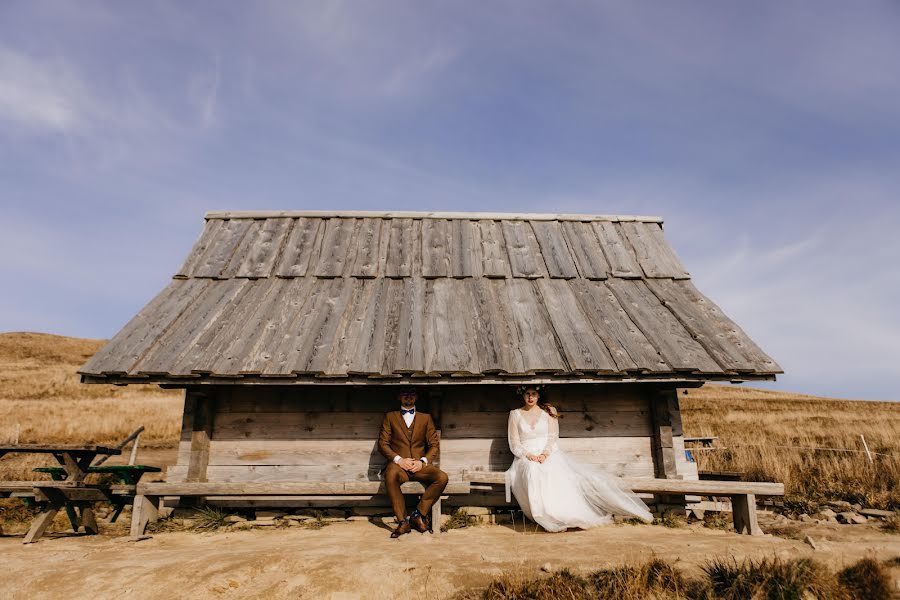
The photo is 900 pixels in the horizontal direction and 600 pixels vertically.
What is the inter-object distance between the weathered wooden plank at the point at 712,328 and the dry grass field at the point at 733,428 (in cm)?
114

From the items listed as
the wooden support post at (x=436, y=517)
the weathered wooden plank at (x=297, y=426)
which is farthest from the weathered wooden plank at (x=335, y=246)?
the wooden support post at (x=436, y=517)

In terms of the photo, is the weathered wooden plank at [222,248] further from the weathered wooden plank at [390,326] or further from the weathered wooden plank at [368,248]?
the weathered wooden plank at [390,326]

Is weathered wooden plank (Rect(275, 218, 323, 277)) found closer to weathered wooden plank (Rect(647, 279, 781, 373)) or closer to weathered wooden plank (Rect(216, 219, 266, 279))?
weathered wooden plank (Rect(216, 219, 266, 279))

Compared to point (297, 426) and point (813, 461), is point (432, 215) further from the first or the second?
point (813, 461)

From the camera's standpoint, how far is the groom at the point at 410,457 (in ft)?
20.5

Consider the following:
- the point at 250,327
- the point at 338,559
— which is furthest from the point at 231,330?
the point at 338,559

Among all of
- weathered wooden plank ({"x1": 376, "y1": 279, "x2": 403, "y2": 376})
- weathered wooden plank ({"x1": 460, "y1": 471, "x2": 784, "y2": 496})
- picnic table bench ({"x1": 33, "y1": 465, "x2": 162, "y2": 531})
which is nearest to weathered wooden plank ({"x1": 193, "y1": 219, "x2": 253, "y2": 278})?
weathered wooden plank ({"x1": 376, "y1": 279, "x2": 403, "y2": 376})

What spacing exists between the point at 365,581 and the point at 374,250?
6.33 m

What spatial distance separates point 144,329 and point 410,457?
14.3 ft

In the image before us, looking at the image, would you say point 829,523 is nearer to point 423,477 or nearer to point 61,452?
point 423,477

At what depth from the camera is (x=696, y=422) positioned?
21969 mm

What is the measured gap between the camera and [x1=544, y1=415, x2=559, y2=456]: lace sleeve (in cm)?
660

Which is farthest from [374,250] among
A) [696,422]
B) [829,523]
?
[696,422]

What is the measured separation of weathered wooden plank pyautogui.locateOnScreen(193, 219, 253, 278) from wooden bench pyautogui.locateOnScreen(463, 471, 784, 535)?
7.55 meters
